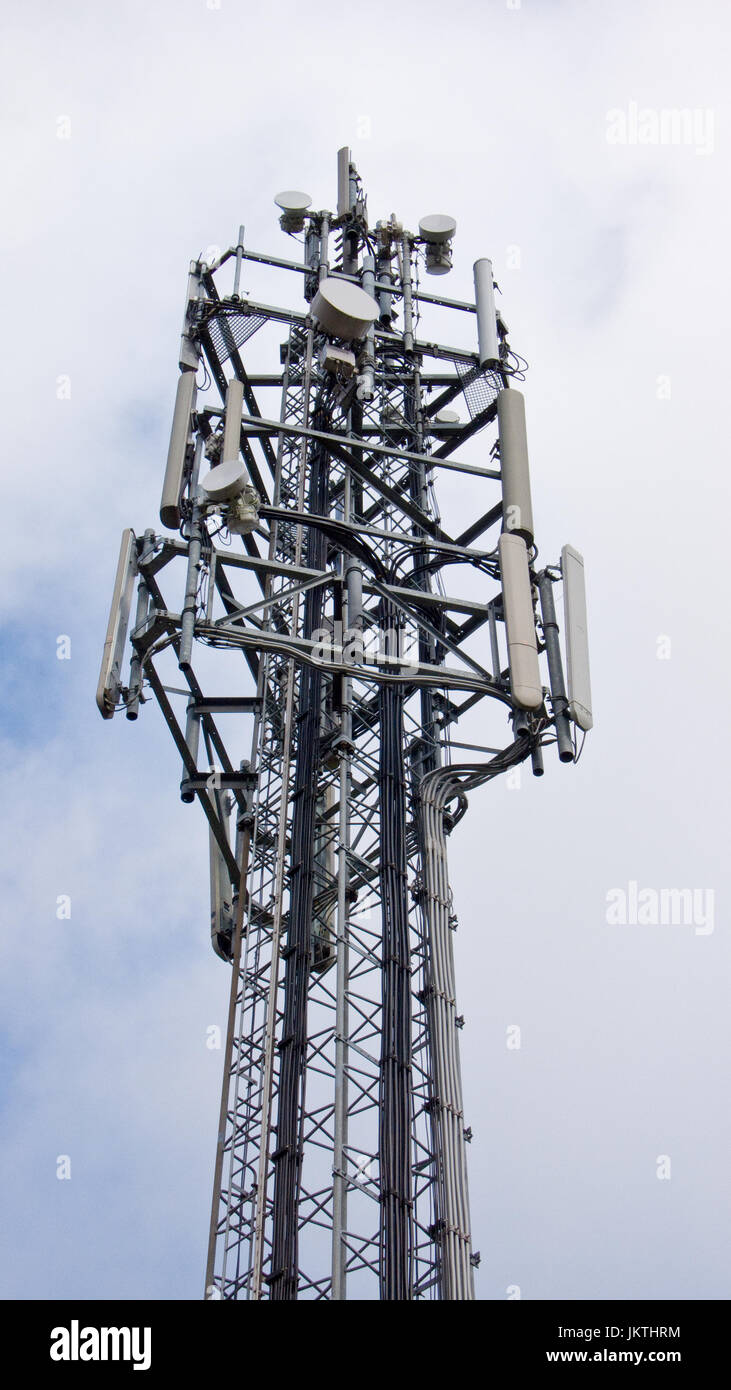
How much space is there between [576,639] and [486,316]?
314 inches

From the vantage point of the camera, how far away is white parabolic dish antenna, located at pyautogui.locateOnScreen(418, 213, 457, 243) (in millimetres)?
34000

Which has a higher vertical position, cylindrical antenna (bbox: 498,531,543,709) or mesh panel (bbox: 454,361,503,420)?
mesh panel (bbox: 454,361,503,420)

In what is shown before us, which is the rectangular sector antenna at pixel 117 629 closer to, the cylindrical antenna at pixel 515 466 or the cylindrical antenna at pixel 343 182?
the cylindrical antenna at pixel 515 466

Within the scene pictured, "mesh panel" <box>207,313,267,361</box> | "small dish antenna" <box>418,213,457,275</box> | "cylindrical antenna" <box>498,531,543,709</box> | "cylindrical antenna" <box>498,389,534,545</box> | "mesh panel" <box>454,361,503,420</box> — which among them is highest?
"small dish antenna" <box>418,213,457,275</box>

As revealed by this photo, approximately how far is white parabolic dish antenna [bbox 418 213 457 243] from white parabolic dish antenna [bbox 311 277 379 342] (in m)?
4.56

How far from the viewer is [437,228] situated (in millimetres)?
34062

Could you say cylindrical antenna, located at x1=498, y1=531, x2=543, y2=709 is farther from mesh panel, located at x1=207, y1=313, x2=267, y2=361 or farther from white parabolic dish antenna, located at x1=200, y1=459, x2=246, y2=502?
mesh panel, located at x1=207, y1=313, x2=267, y2=361

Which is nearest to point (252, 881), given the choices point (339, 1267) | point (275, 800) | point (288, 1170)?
point (275, 800)

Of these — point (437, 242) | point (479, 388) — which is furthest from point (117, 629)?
point (437, 242)

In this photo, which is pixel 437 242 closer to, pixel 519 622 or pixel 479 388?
pixel 479 388

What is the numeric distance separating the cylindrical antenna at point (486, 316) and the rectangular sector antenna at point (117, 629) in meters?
8.05

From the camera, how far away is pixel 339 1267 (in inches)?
892

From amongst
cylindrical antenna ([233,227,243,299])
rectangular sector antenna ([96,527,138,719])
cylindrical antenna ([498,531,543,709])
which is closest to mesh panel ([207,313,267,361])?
cylindrical antenna ([233,227,243,299])

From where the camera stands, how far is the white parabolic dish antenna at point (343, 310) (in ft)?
97.1
